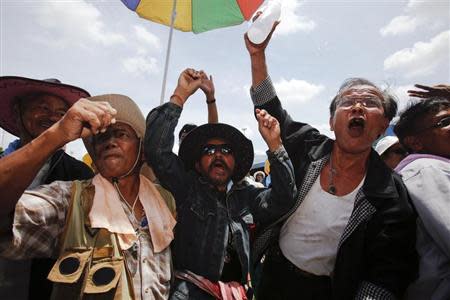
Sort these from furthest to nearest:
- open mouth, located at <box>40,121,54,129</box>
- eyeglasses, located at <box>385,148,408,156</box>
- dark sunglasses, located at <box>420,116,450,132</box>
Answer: eyeglasses, located at <box>385,148,408,156</box>, open mouth, located at <box>40,121,54,129</box>, dark sunglasses, located at <box>420,116,450,132</box>

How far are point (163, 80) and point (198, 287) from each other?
12.8 feet

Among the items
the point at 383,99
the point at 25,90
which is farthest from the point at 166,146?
the point at 383,99

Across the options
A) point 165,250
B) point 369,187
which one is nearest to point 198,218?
point 165,250

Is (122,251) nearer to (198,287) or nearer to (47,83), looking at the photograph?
(198,287)

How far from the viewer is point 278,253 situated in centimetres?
216

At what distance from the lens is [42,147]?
132cm

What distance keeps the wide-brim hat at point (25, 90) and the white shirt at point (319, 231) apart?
1986mm

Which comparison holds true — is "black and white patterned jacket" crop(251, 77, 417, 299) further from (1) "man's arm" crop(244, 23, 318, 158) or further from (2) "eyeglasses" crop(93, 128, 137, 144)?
(2) "eyeglasses" crop(93, 128, 137, 144)

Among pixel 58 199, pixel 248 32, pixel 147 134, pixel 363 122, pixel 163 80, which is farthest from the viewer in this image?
pixel 163 80

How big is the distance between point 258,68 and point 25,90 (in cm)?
186

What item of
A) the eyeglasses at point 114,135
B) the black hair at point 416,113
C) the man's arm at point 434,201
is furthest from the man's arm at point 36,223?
the black hair at point 416,113

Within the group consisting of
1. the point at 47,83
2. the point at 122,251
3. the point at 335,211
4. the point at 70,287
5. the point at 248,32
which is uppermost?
the point at 248,32

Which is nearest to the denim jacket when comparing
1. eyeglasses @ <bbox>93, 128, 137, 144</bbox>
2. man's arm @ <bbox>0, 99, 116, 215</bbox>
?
eyeglasses @ <bbox>93, 128, 137, 144</bbox>

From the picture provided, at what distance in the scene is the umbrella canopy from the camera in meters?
4.12
